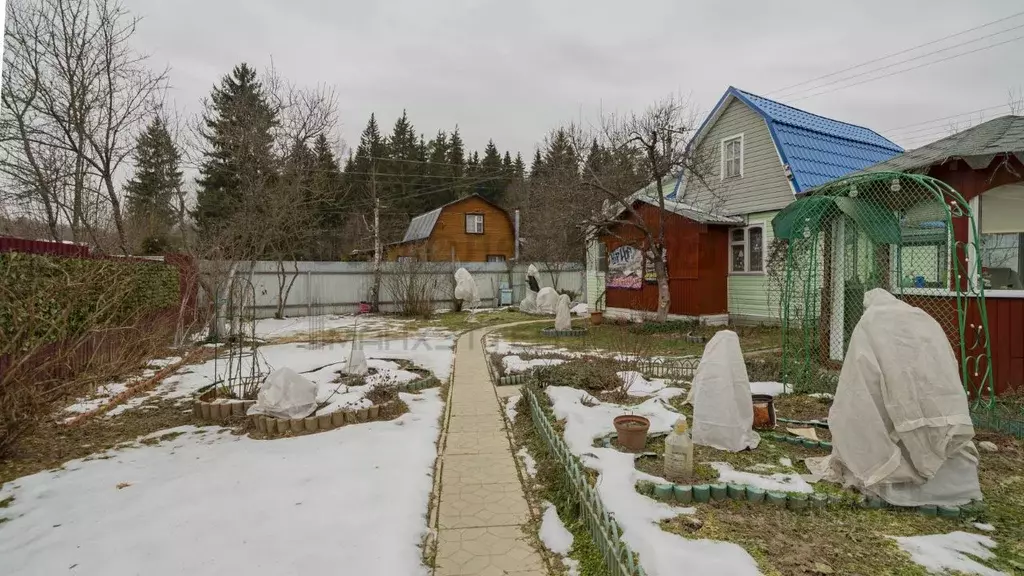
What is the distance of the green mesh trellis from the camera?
19.9 feet

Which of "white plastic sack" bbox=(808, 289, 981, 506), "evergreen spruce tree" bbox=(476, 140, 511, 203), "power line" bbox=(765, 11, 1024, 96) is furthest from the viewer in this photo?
"evergreen spruce tree" bbox=(476, 140, 511, 203)

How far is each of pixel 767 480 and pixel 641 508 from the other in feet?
3.73

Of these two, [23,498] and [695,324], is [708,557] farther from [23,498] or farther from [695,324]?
[695,324]

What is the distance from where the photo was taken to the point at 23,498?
12.0 ft

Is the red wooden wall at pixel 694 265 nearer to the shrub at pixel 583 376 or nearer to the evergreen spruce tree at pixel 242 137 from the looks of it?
the shrub at pixel 583 376

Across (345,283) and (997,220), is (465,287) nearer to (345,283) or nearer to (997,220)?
(345,283)

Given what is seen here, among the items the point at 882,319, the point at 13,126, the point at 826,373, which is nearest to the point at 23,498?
the point at 882,319

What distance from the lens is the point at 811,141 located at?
42.1 ft

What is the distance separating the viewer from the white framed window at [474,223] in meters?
28.9

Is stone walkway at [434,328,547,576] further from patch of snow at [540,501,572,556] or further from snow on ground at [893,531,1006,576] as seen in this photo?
snow on ground at [893,531,1006,576]

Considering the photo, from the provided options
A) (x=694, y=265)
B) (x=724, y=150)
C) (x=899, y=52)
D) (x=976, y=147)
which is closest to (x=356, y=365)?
(x=976, y=147)

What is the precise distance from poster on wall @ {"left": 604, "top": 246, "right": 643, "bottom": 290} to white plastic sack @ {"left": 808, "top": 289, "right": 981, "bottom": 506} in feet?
35.6

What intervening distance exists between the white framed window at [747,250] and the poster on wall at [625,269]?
98.1 inches

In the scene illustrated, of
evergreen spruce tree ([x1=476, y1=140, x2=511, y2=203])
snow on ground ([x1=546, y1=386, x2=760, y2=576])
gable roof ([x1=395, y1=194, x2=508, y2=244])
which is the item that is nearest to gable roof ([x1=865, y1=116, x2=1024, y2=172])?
snow on ground ([x1=546, y1=386, x2=760, y2=576])
